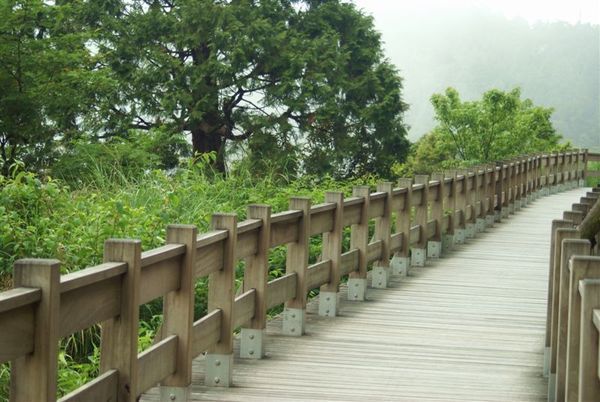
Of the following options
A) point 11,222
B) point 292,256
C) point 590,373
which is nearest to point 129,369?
point 590,373

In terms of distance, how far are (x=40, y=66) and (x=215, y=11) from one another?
44.2 ft

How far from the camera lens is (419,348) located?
9.71 m

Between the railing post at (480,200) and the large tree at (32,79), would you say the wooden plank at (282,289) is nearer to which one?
the railing post at (480,200)

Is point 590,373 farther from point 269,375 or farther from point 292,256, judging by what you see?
point 292,256

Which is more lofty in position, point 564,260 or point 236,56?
point 236,56

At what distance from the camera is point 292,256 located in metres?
10.2

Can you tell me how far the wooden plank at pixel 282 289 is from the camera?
9.38 m

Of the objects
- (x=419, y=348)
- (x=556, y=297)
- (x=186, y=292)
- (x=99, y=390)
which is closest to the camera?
(x=99, y=390)

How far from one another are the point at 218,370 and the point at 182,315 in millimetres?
1059

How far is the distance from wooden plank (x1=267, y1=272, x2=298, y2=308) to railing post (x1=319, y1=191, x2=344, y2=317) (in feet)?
4.25

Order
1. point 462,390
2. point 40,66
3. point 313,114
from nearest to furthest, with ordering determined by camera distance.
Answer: point 462,390 < point 40,66 < point 313,114

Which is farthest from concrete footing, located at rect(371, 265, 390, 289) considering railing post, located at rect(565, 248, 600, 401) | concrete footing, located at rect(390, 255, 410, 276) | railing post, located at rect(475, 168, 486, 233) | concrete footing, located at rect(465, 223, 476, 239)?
Answer: railing post, located at rect(565, 248, 600, 401)

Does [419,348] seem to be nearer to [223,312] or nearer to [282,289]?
[282,289]

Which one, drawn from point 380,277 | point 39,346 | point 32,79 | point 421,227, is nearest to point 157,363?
point 39,346
